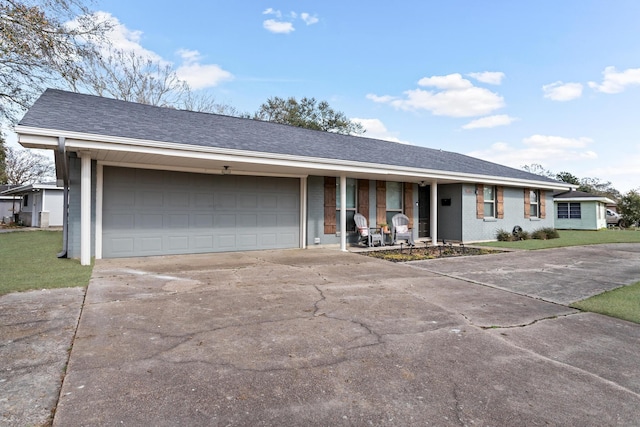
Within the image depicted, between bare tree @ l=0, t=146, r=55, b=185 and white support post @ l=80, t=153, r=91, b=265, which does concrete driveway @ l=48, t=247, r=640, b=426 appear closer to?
white support post @ l=80, t=153, r=91, b=265

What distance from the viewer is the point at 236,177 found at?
9625mm

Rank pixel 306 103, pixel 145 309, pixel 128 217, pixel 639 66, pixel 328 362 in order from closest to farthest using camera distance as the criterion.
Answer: pixel 328 362 → pixel 145 309 → pixel 128 217 → pixel 639 66 → pixel 306 103

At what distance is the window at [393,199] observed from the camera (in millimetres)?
12211

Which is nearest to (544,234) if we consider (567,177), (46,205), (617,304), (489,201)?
(489,201)

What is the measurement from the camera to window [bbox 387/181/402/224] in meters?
12.2

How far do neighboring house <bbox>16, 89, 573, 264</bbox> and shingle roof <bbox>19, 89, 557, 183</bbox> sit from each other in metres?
0.04

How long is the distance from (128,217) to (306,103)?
21.6 m

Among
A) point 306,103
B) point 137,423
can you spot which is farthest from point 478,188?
point 306,103

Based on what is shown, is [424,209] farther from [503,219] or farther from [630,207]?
[630,207]

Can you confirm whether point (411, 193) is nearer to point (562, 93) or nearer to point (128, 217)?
point (128, 217)

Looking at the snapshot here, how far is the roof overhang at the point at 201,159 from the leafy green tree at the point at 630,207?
2209 cm

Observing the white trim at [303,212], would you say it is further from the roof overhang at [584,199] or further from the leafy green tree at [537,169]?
the leafy green tree at [537,169]

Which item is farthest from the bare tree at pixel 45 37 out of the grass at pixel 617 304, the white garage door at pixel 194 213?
the grass at pixel 617 304

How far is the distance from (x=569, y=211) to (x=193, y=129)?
81.7ft
